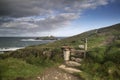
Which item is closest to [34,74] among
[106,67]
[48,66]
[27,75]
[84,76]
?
[27,75]

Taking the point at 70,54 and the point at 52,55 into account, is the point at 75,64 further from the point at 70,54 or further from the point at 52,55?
the point at 52,55

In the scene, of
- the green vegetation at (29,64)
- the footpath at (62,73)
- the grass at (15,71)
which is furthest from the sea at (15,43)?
the footpath at (62,73)

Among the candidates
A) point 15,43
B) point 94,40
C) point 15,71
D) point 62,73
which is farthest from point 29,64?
point 15,43

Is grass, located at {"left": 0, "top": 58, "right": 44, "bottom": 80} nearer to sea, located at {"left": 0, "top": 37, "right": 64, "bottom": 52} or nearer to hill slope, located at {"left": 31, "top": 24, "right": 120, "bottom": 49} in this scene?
hill slope, located at {"left": 31, "top": 24, "right": 120, "bottom": 49}

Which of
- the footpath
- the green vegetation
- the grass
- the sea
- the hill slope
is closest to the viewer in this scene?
the grass

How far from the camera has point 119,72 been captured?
1367 cm

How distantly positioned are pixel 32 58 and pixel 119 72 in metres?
10.1

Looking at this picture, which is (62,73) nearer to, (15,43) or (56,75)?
(56,75)

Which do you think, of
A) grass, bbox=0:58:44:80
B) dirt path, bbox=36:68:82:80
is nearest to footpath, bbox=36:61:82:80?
dirt path, bbox=36:68:82:80

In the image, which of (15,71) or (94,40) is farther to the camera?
(94,40)

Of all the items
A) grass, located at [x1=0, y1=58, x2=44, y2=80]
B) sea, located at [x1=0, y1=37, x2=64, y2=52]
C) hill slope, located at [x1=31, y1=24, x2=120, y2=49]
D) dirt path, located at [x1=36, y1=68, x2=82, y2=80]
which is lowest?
sea, located at [x1=0, y1=37, x2=64, y2=52]

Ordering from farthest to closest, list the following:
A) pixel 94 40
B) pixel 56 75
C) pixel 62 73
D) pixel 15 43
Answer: pixel 15 43 → pixel 94 40 → pixel 62 73 → pixel 56 75

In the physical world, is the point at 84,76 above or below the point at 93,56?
below

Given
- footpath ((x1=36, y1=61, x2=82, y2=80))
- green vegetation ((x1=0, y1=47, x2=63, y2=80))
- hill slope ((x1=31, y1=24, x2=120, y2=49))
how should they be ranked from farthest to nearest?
hill slope ((x1=31, y1=24, x2=120, y2=49)) → footpath ((x1=36, y1=61, x2=82, y2=80)) → green vegetation ((x1=0, y1=47, x2=63, y2=80))
